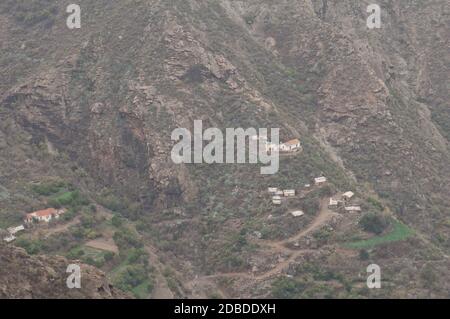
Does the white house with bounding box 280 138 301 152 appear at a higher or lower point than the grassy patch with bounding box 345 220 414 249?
higher

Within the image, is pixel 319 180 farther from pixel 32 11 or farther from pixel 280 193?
pixel 32 11

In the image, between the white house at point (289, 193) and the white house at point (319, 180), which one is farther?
the white house at point (319, 180)

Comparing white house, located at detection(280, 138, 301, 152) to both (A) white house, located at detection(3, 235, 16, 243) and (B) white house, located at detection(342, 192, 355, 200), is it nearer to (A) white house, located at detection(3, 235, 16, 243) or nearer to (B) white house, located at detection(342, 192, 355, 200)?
(B) white house, located at detection(342, 192, 355, 200)

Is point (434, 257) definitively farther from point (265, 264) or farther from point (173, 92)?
point (173, 92)

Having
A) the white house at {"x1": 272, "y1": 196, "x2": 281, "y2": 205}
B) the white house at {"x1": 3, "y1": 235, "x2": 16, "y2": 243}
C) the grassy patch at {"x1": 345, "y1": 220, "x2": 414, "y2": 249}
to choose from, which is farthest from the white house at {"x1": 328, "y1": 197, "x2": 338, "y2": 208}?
the white house at {"x1": 3, "y1": 235, "x2": 16, "y2": 243}

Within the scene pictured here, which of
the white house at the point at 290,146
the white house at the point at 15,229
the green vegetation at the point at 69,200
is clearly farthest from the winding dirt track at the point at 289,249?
the white house at the point at 15,229

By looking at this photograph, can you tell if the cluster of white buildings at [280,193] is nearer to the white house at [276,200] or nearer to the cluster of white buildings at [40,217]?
the white house at [276,200]
